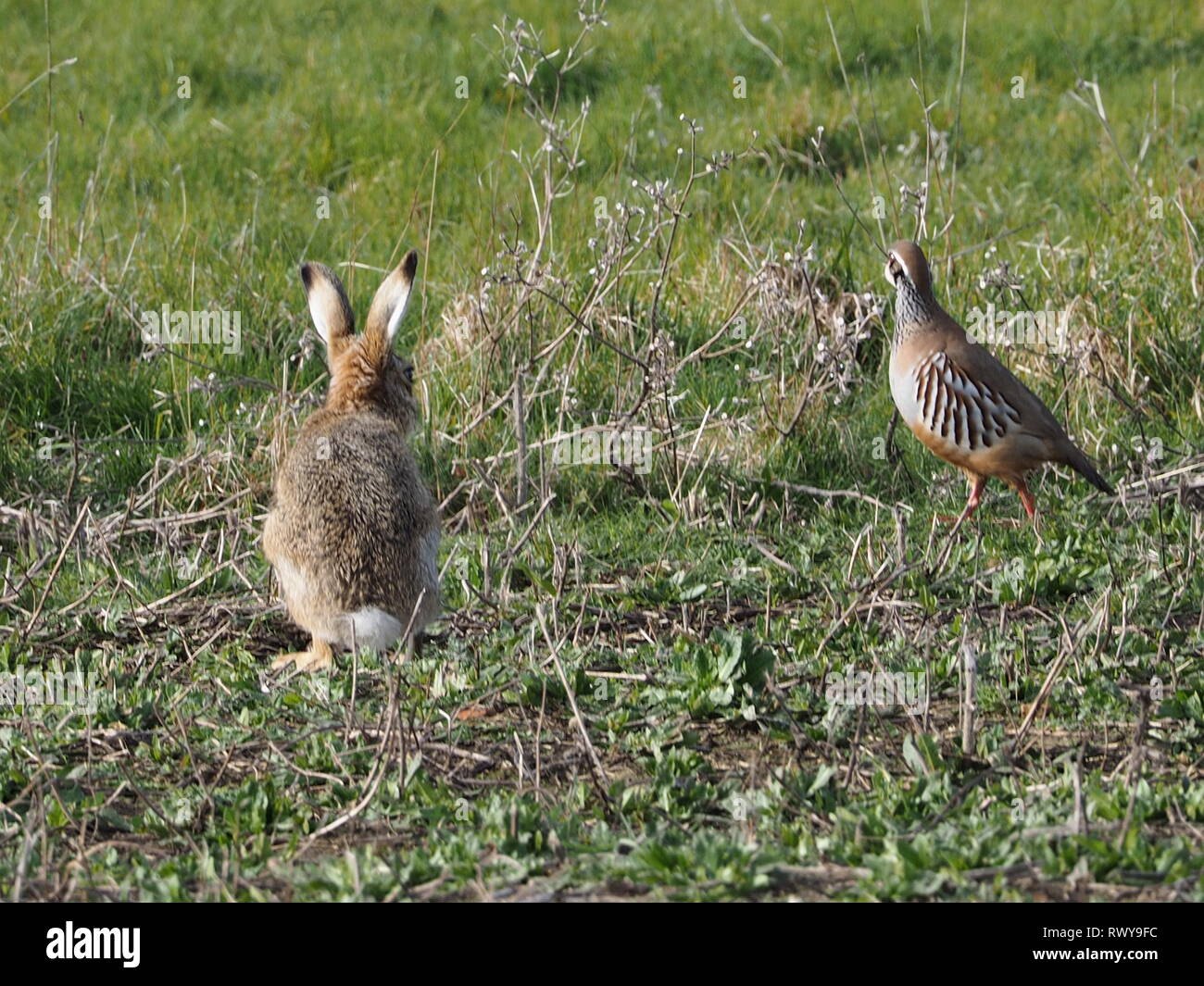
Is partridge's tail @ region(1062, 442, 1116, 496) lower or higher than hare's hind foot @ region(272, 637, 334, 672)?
higher

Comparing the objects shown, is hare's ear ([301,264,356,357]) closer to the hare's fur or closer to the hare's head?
the hare's head

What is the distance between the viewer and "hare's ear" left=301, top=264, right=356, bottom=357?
6.87m

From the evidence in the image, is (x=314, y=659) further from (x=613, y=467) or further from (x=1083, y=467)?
(x=1083, y=467)

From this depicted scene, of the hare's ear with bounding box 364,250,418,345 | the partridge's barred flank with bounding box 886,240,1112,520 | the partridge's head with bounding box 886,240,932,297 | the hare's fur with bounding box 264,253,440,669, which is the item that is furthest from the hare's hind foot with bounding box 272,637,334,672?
the partridge's head with bounding box 886,240,932,297

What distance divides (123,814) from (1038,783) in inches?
95.6

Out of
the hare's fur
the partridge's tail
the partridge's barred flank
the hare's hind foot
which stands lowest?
the hare's hind foot

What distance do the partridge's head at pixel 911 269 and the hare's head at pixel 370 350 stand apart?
78.7 inches

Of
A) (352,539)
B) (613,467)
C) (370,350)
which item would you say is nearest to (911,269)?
(613,467)

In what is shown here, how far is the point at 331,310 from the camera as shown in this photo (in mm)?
6895

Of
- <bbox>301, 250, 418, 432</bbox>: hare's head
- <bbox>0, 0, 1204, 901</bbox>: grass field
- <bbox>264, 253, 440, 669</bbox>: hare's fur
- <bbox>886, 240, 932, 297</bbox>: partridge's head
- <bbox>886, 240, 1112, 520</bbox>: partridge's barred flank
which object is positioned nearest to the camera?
<bbox>0, 0, 1204, 901</bbox>: grass field

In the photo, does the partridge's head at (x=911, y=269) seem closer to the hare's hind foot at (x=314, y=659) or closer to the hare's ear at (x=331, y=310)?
the hare's ear at (x=331, y=310)

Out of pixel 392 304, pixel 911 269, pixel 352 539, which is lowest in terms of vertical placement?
pixel 352 539

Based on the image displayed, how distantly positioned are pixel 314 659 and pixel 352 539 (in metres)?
0.41
